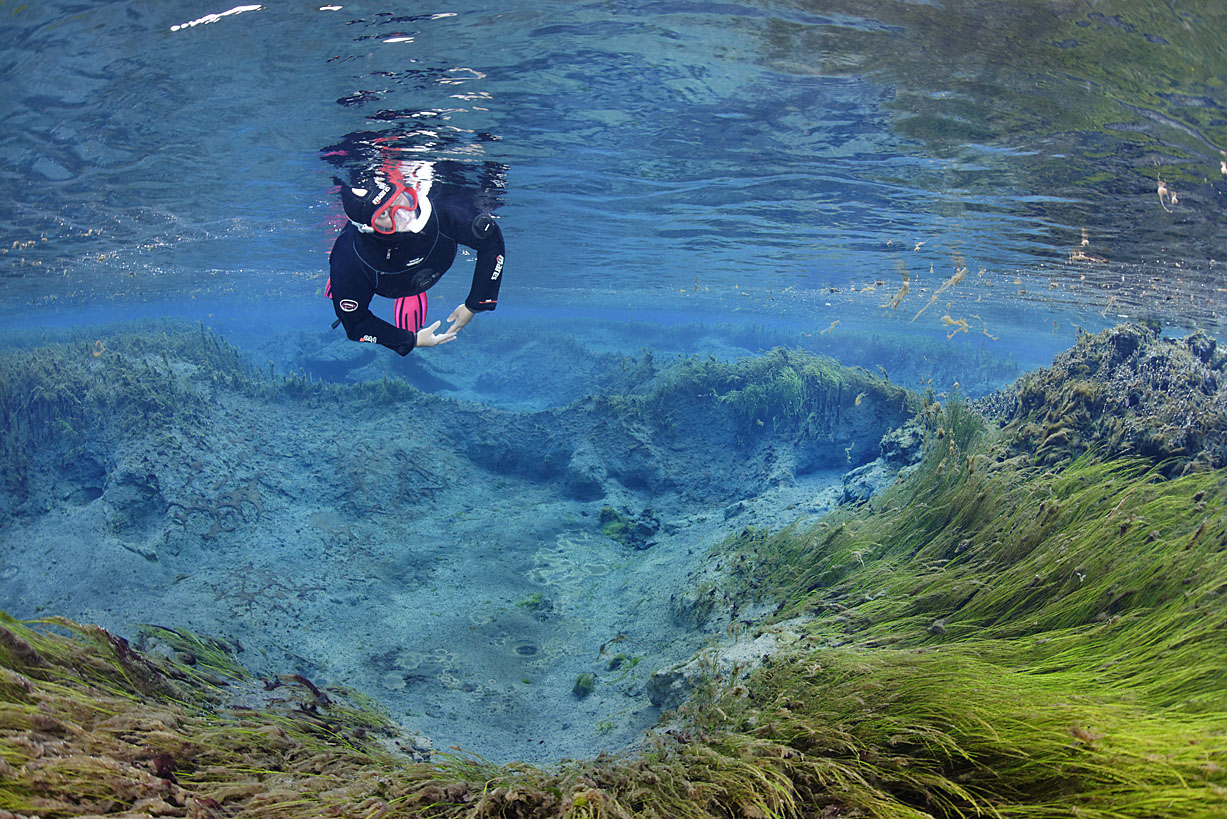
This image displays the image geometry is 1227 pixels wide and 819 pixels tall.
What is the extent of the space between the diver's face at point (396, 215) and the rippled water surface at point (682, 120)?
10.4ft

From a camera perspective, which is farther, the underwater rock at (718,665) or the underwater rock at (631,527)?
the underwater rock at (631,527)

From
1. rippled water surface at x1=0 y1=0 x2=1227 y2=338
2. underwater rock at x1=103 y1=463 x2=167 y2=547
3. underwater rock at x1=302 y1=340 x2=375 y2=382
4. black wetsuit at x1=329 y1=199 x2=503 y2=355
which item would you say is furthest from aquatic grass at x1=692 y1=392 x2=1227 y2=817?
underwater rock at x1=302 y1=340 x2=375 y2=382

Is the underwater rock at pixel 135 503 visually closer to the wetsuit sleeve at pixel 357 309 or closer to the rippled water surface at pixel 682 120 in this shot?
the rippled water surface at pixel 682 120

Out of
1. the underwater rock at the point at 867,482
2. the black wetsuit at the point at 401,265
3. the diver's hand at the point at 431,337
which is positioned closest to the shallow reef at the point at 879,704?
the underwater rock at the point at 867,482

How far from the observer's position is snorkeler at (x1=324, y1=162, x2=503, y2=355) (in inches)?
210

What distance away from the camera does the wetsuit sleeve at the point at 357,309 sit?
5316mm

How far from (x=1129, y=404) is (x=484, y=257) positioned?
845 cm

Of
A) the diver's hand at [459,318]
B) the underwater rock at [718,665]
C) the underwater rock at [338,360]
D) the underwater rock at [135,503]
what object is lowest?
the underwater rock at [338,360]

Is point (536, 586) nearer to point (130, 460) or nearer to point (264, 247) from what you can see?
point (130, 460)

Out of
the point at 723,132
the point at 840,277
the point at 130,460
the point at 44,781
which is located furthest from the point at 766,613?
the point at 840,277

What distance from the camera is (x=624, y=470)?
12555 mm

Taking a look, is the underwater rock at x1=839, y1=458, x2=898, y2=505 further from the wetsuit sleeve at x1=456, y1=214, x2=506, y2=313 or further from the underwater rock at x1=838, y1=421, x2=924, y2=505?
the wetsuit sleeve at x1=456, y1=214, x2=506, y2=313

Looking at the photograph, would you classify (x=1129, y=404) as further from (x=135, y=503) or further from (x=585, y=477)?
(x=135, y=503)

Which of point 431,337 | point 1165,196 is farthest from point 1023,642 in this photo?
point 1165,196
